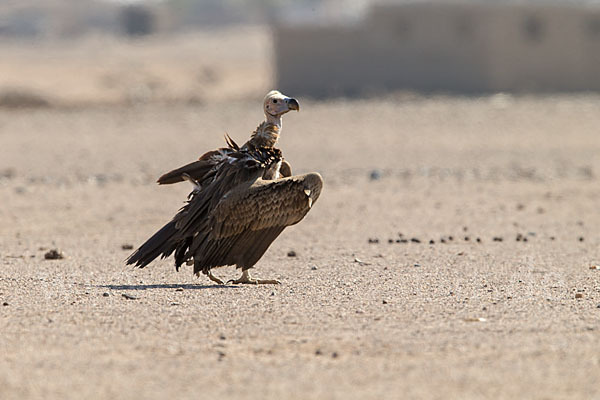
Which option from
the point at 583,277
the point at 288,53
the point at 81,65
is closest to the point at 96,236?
the point at 583,277

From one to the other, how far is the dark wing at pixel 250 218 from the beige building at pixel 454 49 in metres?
24.3

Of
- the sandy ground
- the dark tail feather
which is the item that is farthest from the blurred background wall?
the dark tail feather

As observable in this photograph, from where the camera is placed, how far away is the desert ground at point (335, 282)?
5559 millimetres

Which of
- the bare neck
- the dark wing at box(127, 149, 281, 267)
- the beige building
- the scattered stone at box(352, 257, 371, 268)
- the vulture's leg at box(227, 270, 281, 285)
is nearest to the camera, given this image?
the dark wing at box(127, 149, 281, 267)

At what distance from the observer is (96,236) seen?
39.1ft

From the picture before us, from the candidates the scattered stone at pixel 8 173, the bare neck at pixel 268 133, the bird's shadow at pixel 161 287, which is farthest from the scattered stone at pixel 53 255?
the scattered stone at pixel 8 173

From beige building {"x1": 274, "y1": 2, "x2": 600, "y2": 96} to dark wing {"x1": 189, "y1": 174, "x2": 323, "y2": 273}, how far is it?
24.3 metres

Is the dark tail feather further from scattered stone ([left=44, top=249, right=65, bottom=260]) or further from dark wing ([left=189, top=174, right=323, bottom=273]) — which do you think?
scattered stone ([left=44, top=249, right=65, bottom=260])

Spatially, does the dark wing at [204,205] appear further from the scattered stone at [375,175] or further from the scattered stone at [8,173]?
the scattered stone at [8,173]

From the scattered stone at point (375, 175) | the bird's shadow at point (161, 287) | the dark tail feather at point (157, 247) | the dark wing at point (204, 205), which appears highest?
the scattered stone at point (375, 175)

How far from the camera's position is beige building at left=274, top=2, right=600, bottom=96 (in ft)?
106

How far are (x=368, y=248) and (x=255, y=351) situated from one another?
4.58m

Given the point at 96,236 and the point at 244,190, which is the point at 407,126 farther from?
the point at 244,190

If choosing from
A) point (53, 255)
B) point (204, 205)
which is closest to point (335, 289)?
point (204, 205)
